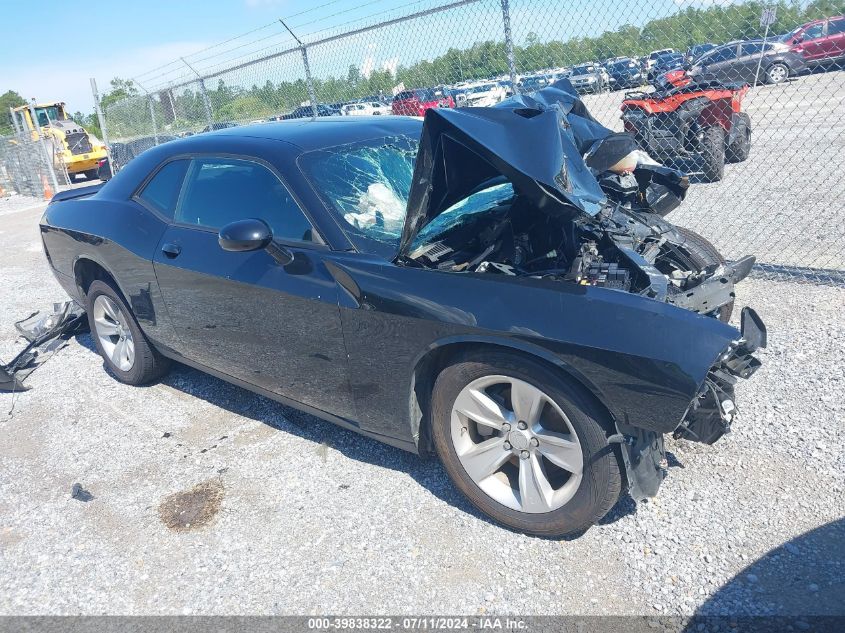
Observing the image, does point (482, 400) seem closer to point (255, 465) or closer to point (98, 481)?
point (255, 465)

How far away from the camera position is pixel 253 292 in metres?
3.26

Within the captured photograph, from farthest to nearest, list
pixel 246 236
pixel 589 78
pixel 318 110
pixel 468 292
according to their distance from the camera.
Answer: pixel 318 110
pixel 589 78
pixel 246 236
pixel 468 292

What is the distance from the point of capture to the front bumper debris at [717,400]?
2.41 meters

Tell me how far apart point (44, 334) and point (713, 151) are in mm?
7560

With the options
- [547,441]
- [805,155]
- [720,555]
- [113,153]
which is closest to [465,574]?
[547,441]

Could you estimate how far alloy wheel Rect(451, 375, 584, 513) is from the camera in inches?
99.4

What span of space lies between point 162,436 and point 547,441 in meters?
2.45

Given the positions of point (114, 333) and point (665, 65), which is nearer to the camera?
point (114, 333)

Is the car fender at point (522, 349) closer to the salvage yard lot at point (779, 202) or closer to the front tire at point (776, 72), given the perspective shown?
the salvage yard lot at point (779, 202)

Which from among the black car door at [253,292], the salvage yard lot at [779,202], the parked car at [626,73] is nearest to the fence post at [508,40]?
the parked car at [626,73]

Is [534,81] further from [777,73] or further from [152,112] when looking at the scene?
[152,112]

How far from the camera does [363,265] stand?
2.86 metres

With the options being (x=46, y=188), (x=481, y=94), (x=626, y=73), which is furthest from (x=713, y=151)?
(x=46, y=188)

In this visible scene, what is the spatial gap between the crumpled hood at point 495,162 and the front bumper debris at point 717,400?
802mm
